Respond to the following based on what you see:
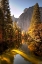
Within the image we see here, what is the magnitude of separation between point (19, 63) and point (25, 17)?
150m

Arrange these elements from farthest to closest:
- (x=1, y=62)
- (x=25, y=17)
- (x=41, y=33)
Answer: (x=25, y=17) < (x=41, y=33) < (x=1, y=62)

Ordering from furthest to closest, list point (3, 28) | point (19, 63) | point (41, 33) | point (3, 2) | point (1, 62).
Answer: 1. point (3, 2)
2. point (3, 28)
3. point (41, 33)
4. point (19, 63)
5. point (1, 62)

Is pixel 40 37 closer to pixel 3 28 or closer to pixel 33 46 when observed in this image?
pixel 33 46

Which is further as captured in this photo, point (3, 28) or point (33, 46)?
point (3, 28)

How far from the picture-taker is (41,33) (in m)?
28.0

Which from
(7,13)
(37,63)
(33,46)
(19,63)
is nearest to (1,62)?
(19,63)

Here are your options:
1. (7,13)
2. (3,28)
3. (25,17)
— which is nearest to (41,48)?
(3,28)

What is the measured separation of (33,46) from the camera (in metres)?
29.3

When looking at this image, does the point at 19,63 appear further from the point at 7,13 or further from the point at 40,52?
the point at 7,13

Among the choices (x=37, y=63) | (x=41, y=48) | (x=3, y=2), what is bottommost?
(x=37, y=63)

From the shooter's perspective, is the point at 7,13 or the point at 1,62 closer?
the point at 1,62

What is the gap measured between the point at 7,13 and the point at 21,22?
134 metres

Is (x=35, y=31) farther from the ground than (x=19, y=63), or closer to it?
farther from the ground

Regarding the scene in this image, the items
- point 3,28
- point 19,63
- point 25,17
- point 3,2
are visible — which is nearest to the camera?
point 19,63
